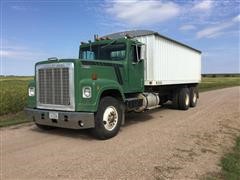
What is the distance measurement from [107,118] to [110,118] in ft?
0.49

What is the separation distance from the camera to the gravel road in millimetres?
4977

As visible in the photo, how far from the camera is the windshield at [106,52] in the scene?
29.9 feet

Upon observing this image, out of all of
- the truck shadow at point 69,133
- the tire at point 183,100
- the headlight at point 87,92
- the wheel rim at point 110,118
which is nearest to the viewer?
the headlight at point 87,92

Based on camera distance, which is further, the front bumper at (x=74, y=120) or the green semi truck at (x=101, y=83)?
the green semi truck at (x=101, y=83)

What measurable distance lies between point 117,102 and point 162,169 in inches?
124

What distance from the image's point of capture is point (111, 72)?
27.4 feet

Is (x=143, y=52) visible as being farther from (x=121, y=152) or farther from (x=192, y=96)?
(x=192, y=96)

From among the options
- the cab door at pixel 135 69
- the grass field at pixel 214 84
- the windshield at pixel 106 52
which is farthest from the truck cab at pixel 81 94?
the grass field at pixel 214 84

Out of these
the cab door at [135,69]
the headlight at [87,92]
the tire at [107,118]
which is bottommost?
the tire at [107,118]

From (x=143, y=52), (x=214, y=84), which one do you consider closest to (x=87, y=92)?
(x=143, y=52)

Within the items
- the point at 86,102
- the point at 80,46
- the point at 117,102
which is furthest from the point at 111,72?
the point at 80,46

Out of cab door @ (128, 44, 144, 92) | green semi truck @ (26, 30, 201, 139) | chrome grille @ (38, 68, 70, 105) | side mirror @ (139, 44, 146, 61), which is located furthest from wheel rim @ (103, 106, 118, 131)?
side mirror @ (139, 44, 146, 61)

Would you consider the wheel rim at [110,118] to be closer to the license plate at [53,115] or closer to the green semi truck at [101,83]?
the green semi truck at [101,83]

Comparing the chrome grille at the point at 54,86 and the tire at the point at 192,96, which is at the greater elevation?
the chrome grille at the point at 54,86
